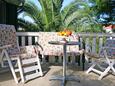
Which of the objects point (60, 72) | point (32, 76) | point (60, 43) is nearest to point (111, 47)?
point (60, 72)

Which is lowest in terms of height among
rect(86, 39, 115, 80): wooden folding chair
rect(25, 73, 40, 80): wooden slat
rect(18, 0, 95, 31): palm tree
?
rect(25, 73, 40, 80): wooden slat

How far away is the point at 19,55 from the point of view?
16.4 feet

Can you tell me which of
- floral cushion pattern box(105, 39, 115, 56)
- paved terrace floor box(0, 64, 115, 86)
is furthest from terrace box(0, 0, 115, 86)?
floral cushion pattern box(105, 39, 115, 56)

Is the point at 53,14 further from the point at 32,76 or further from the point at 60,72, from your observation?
the point at 32,76

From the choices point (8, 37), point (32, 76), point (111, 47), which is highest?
point (8, 37)

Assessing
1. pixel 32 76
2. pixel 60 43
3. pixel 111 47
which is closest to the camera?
pixel 60 43

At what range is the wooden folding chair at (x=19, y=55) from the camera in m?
4.89

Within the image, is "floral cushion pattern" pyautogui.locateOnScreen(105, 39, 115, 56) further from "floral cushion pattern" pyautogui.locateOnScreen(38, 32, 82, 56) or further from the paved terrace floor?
"floral cushion pattern" pyautogui.locateOnScreen(38, 32, 82, 56)

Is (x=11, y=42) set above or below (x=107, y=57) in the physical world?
above

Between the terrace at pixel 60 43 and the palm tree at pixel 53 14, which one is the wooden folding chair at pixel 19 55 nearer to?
the terrace at pixel 60 43

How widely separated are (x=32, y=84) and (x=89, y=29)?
25.8ft

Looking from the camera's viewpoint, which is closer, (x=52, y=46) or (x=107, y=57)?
(x=107, y=57)

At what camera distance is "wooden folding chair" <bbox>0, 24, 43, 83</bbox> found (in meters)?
4.89

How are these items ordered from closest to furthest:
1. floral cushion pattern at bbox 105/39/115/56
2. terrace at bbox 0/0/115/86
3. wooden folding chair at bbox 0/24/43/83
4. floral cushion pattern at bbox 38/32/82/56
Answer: wooden folding chair at bbox 0/24/43/83, terrace at bbox 0/0/115/86, floral cushion pattern at bbox 105/39/115/56, floral cushion pattern at bbox 38/32/82/56
